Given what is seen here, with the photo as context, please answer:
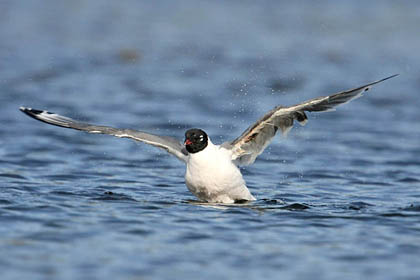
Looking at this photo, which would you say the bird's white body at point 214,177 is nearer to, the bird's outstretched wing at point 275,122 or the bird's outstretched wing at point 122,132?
the bird's outstretched wing at point 275,122

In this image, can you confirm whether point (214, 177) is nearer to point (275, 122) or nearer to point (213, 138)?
point (275, 122)

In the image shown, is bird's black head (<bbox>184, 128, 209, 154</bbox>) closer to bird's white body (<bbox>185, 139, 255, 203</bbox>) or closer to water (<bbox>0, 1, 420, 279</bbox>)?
bird's white body (<bbox>185, 139, 255, 203</bbox>)

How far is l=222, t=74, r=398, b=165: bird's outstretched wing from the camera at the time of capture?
962 cm

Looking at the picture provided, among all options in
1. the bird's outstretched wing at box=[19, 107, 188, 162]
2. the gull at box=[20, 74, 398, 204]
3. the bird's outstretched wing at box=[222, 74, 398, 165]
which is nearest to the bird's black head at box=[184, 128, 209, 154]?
the gull at box=[20, 74, 398, 204]

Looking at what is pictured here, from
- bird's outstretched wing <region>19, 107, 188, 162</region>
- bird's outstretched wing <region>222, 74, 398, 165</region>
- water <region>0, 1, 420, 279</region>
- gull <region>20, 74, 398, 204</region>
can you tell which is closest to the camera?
water <region>0, 1, 420, 279</region>

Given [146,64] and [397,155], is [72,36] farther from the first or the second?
[397,155]

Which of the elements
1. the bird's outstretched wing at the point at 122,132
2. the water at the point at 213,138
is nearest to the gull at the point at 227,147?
the bird's outstretched wing at the point at 122,132

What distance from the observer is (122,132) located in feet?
34.2

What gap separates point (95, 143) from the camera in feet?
46.6

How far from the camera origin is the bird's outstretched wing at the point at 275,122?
379 inches

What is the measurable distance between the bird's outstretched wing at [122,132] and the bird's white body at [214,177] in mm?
486

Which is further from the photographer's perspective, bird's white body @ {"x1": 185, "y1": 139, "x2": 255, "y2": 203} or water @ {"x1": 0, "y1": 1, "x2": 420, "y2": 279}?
bird's white body @ {"x1": 185, "y1": 139, "x2": 255, "y2": 203}

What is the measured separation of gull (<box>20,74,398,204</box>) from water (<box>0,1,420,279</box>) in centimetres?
25

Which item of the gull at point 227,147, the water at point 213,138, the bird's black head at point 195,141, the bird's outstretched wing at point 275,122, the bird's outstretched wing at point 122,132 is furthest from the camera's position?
the bird's outstretched wing at point 122,132
